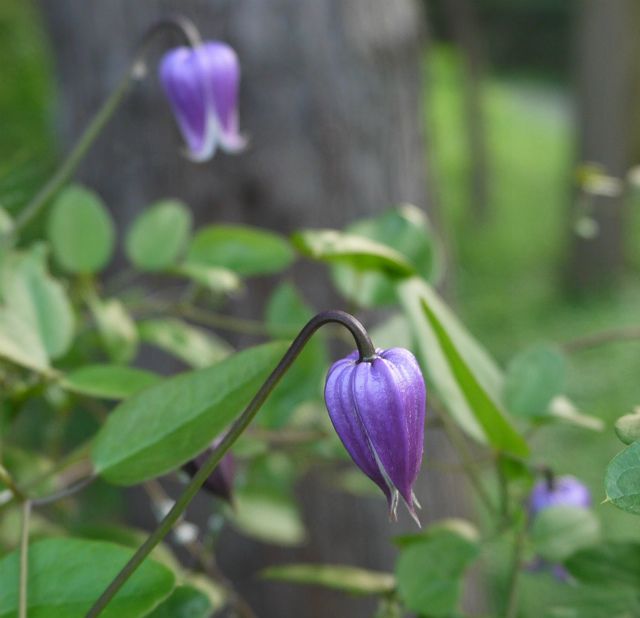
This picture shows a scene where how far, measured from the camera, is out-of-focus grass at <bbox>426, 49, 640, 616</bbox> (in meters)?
3.43

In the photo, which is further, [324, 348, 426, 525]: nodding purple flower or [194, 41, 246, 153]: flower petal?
[194, 41, 246, 153]: flower petal

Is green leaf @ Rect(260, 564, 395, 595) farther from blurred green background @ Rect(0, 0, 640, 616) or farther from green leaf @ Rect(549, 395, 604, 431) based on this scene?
blurred green background @ Rect(0, 0, 640, 616)

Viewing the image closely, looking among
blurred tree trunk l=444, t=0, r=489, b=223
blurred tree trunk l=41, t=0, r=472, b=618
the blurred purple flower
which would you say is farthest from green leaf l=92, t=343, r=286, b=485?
blurred tree trunk l=444, t=0, r=489, b=223

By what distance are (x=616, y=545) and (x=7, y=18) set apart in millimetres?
3814

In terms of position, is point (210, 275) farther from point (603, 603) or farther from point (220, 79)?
point (603, 603)

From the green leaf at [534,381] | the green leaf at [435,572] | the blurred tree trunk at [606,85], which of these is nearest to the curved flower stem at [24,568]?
the green leaf at [435,572]

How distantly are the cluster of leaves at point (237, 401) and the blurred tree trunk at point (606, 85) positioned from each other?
3.81 m

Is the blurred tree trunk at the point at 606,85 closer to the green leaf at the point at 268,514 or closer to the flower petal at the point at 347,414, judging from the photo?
the green leaf at the point at 268,514

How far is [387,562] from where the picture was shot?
179cm

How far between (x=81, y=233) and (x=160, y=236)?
0.08 m

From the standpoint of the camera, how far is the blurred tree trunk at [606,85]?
15.2 feet

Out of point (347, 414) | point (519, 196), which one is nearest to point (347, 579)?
point (347, 414)

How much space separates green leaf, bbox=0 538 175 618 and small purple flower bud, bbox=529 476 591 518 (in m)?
0.34

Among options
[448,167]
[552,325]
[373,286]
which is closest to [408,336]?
[373,286]
